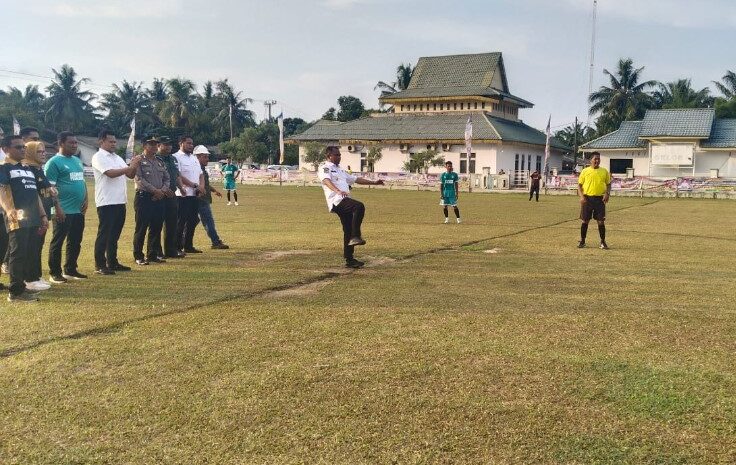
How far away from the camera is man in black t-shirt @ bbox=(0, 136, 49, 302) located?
6621 mm

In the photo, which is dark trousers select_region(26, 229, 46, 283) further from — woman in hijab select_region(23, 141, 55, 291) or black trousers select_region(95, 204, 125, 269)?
black trousers select_region(95, 204, 125, 269)

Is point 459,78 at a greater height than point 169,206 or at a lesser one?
greater

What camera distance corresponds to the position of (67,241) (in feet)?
26.2

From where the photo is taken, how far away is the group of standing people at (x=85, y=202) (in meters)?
6.76

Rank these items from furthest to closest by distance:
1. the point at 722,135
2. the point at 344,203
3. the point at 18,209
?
the point at 722,135 → the point at 344,203 → the point at 18,209

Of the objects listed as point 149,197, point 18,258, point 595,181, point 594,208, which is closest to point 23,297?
point 18,258

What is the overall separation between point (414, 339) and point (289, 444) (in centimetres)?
207

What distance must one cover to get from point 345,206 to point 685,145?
40.4m

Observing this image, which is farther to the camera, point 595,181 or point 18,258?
point 595,181

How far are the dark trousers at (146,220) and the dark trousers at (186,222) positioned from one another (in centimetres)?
75

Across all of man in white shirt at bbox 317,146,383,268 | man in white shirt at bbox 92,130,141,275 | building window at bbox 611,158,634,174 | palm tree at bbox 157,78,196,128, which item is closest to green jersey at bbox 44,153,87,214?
man in white shirt at bbox 92,130,141,275

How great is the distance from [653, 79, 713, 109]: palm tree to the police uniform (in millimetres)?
53888

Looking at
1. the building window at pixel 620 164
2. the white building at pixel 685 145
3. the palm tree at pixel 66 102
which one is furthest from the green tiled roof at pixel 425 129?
the palm tree at pixel 66 102

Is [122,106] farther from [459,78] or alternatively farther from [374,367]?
[374,367]
